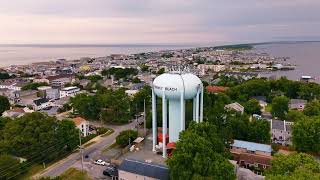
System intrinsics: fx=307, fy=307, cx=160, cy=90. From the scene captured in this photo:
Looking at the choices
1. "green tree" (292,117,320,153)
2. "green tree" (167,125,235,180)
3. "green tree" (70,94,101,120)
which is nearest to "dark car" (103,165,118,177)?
"green tree" (167,125,235,180)

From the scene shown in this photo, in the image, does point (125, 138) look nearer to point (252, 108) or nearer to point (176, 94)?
point (176, 94)

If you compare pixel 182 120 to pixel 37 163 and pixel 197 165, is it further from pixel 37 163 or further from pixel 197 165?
pixel 37 163

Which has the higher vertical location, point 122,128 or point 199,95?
point 199,95

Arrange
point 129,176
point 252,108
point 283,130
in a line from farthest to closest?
1. point 252,108
2. point 283,130
3. point 129,176

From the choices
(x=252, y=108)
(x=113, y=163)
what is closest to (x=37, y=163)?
(x=113, y=163)

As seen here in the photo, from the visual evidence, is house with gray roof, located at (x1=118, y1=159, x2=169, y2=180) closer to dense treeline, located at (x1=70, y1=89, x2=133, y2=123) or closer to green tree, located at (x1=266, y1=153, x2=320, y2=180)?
green tree, located at (x1=266, y1=153, x2=320, y2=180)

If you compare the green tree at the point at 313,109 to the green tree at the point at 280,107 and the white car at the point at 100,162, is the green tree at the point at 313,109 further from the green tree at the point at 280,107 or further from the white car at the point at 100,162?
the white car at the point at 100,162

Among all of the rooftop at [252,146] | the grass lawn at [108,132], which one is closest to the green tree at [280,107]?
the rooftop at [252,146]
